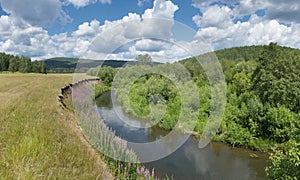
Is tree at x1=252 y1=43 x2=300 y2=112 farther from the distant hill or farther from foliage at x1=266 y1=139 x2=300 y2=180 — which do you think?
the distant hill

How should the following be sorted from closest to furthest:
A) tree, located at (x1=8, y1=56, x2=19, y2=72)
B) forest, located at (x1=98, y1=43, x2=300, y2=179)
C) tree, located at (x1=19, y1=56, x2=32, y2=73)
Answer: forest, located at (x1=98, y1=43, x2=300, y2=179), tree, located at (x1=19, y1=56, x2=32, y2=73), tree, located at (x1=8, y1=56, x2=19, y2=72)

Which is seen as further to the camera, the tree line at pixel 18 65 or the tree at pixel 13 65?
the tree at pixel 13 65

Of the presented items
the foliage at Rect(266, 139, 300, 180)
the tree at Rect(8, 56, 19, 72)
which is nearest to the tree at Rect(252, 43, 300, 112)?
the foliage at Rect(266, 139, 300, 180)

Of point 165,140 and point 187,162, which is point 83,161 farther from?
point 165,140

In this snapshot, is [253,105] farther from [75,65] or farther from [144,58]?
[75,65]

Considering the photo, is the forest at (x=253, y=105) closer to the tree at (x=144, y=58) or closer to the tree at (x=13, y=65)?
the tree at (x=144, y=58)

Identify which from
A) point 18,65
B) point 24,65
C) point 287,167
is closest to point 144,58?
point 287,167

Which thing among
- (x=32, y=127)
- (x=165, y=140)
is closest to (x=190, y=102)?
(x=165, y=140)

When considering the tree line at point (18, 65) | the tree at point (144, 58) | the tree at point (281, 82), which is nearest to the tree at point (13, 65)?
the tree line at point (18, 65)

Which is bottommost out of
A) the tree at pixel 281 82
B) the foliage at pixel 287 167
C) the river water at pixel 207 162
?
the river water at pixel 207 162

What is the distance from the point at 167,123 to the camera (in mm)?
19000

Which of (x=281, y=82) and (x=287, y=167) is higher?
(x=281, y=82)

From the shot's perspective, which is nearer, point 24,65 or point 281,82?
point 281,82

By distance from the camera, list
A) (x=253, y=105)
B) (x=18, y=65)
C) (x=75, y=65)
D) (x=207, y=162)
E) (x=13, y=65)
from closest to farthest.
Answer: (x=207, y=162), (x=253, y=105), (x=75, y=65), (x=13, y=65), (x=18, y=65)
